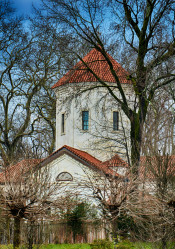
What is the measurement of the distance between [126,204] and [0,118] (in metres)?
25.2

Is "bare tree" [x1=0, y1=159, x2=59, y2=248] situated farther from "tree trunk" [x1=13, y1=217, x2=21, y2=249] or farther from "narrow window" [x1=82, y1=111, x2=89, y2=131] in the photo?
"narrow window" [x1=82, y1=111, x2=89, y2=131]

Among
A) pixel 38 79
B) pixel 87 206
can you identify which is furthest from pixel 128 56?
pixel 38 79

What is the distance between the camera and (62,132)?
3431 centimetres

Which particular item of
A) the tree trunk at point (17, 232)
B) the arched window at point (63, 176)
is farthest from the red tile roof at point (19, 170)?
the arched window at point (63, 176)

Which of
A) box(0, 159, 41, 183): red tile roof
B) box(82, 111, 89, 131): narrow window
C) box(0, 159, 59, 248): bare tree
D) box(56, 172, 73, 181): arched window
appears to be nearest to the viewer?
box(0, 159, 59, 248): bare tree

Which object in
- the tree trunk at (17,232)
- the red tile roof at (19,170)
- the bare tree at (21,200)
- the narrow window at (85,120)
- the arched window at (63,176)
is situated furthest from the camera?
the narrow window at (85,120)

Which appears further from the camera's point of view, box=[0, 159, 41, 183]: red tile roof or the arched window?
the arched window

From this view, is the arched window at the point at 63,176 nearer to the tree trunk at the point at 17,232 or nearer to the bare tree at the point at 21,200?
the bare tree at the point at 21,200

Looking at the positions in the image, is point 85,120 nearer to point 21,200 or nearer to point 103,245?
point 103,245

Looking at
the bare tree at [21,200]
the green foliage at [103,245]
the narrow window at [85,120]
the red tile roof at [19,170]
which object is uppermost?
the narrow window at [85,120]

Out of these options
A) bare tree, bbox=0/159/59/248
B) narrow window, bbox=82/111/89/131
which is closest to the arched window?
narrow window, bbox=82/111/89/131

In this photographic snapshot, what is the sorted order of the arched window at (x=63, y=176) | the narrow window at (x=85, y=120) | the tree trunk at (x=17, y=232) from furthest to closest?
the narrow window at (x=85, y=120) → the arched window at (x=63, y=176) → the tree trunk at (x=17, y=232)

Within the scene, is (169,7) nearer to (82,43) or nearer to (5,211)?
(82,43)

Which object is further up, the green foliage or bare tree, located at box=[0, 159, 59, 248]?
bare tree, located at box=[0, 159, 59, 248]
